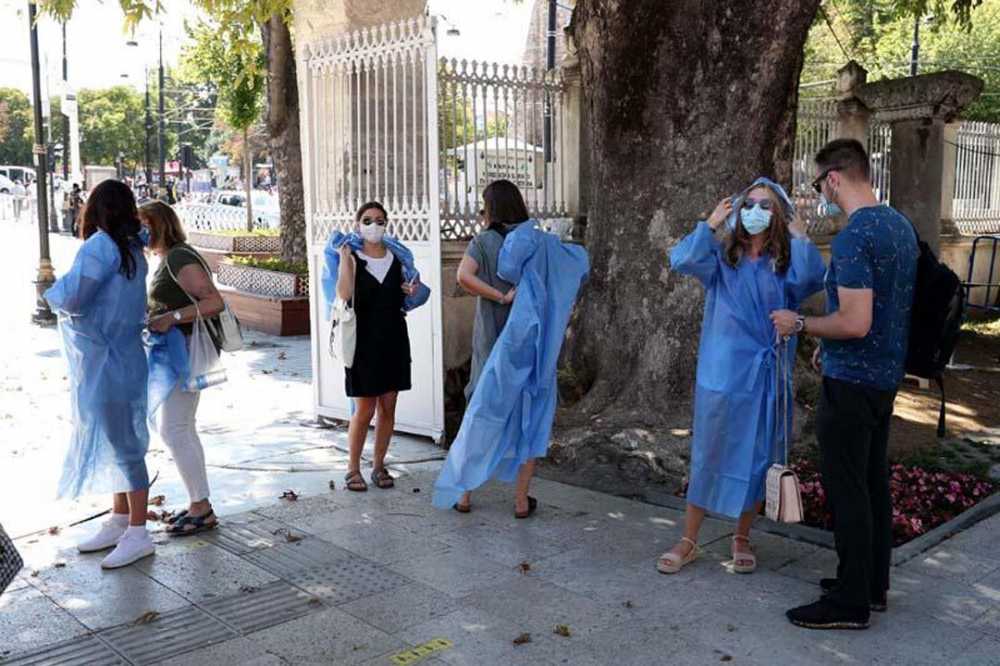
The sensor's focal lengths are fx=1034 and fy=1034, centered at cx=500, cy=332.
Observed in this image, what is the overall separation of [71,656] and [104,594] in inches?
25.8

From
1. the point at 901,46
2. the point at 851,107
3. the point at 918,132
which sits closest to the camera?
the point at 918,132

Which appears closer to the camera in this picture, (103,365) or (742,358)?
(742,358)

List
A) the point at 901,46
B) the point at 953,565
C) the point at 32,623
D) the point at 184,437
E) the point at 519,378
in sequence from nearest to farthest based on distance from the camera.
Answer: the point at 32,623
the point at 953,565
the point at 184,437
the point at 519,378
the point at 901,46

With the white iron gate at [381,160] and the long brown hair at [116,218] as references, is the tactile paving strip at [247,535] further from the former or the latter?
the white iron gate at [381,160]

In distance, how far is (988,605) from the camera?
4480 mm

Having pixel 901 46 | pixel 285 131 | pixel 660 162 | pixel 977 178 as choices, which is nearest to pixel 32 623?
pixel 660 162

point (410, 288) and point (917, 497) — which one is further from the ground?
point (410, 288)

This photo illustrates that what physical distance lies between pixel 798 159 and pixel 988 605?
26.7 ft

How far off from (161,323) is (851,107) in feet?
30.0

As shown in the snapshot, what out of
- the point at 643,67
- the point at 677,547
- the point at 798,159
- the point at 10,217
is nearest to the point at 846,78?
the point at 798,159

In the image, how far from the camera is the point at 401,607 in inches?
177

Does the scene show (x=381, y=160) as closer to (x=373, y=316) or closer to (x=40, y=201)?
(x=373, y=316)

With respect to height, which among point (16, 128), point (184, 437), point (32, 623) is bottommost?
point (32, 623)

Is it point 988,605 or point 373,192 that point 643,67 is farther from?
point 988,605
